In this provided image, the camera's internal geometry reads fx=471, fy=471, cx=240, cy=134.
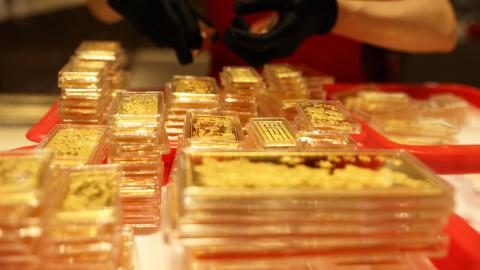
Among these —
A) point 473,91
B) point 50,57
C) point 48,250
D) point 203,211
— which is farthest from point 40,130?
point 50,57

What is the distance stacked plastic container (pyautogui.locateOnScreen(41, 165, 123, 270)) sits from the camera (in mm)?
738

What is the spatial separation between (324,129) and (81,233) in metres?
0.62

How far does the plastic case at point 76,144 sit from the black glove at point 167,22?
1.85 feet

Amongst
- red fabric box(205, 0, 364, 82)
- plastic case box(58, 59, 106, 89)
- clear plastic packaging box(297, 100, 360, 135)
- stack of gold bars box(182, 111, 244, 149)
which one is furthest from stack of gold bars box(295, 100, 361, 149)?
red fabric box(205, 0, 364, 82)

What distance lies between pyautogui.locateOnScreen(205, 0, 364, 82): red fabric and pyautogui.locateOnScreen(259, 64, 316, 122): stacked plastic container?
2.07 ft

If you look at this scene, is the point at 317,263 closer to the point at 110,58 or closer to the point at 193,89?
the point at 193,89

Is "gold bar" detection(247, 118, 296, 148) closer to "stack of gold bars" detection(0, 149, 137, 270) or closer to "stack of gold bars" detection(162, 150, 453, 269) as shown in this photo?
"stack of gold bars" detection(162, 150, 453, 269)

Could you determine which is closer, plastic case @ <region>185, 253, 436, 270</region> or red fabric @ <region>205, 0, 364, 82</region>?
plastic case @ <region>185, 253, 436, 270</region>

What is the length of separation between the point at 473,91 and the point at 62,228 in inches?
71.1

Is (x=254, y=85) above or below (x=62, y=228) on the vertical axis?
above

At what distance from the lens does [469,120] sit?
1768 mm

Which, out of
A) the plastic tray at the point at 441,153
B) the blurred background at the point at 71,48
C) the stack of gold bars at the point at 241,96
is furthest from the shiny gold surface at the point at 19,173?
the blurred background at the point at 71,48

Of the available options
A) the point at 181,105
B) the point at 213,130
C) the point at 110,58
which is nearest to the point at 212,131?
the point at 213,130

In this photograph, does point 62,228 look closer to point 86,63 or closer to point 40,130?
point 40,130
